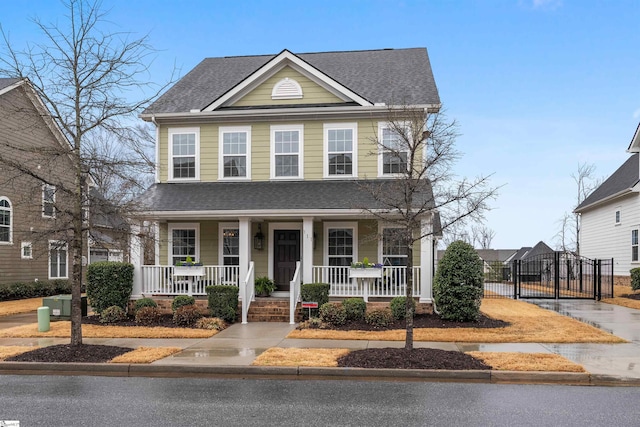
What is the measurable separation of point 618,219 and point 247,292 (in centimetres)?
2053

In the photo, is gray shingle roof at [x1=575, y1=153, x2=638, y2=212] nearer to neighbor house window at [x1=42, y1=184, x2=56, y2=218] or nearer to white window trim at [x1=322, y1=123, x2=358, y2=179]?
white window trim at [x1=322, y1=123, x2=358, y2=179]

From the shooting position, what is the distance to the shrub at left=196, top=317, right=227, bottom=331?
13.5m

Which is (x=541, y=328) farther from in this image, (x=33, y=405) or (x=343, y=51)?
(x=343, y=51)

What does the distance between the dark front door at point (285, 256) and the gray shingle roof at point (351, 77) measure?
503 centimetres

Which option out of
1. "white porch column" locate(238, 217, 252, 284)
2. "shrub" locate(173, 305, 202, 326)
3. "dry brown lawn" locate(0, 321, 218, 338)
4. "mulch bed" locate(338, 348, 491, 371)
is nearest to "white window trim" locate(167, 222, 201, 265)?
"white porch column" locate(238, 217, 252, 284)

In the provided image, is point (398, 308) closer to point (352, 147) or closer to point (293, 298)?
point (293, 298)

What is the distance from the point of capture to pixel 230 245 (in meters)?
17.5

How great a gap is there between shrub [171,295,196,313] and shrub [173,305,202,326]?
566mm

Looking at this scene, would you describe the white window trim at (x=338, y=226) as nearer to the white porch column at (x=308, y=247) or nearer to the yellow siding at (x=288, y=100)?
the white porch column at (x=308, y=247)

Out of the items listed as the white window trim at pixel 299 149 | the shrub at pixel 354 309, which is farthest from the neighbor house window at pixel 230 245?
the shrub at pixel 354 309

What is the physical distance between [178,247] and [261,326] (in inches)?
198

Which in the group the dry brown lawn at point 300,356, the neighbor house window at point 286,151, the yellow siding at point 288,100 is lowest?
the dry brown lawn at point 300,356

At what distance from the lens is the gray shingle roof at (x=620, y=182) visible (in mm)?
25812

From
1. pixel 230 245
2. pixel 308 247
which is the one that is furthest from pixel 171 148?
pixel 308 247
